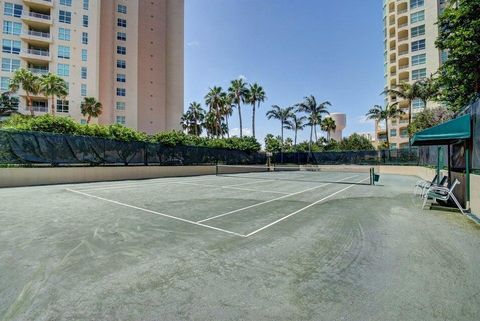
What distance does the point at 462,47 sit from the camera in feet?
40.7

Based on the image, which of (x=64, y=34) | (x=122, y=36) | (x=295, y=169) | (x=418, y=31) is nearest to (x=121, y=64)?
(x=122, y=36)

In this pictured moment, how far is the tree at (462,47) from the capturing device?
12133 mm

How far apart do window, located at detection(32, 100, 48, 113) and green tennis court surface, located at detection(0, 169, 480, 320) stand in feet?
149

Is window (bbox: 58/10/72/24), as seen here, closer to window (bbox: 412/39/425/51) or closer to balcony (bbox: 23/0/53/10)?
balcony (bbox: 23/0/53/10)

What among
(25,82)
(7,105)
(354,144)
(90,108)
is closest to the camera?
(25,82)

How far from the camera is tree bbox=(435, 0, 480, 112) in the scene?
12133mm

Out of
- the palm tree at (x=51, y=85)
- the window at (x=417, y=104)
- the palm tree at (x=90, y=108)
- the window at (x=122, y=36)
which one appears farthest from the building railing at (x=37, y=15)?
the window at (x=417, y=104)

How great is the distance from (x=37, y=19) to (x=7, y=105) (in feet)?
51.8

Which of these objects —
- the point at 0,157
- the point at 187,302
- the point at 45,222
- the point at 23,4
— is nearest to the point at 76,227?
the point at 45,222

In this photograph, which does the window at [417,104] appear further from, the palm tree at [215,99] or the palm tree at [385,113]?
the palm tree at [215,99]

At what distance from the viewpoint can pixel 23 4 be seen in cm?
4209

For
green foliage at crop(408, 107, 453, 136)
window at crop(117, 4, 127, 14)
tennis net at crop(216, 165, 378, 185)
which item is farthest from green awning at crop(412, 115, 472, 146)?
window at crop(117, 4, 127, 14)

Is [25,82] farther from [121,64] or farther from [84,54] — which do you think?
[121,64]

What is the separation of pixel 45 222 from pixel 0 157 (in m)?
13.3
